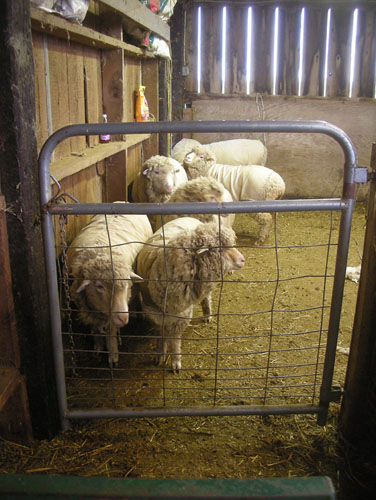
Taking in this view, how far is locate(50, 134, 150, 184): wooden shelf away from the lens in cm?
301

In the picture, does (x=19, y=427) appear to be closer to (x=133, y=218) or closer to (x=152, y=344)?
(x=152, y=344)

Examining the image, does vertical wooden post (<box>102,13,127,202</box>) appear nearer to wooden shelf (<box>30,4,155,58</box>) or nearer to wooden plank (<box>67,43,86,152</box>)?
wooden shelf (<box>30,4,155,58</box>)

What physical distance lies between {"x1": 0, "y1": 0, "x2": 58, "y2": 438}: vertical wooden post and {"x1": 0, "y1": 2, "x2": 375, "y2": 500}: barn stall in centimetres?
9

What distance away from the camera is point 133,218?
3766mm

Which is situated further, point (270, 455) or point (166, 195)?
point (166, 195)

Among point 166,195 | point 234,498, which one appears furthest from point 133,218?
point 234,498

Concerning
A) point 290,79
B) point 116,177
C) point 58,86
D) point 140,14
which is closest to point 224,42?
point 290,79

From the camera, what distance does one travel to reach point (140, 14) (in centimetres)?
472

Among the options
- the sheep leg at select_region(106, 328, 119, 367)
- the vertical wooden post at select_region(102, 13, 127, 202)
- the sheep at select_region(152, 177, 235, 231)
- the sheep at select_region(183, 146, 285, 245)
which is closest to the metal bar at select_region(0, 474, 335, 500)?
the sheep leg at select_region(106, 328, 119, 367)

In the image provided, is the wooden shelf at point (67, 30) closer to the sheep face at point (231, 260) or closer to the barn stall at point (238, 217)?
the barn stall at point (238, 217)

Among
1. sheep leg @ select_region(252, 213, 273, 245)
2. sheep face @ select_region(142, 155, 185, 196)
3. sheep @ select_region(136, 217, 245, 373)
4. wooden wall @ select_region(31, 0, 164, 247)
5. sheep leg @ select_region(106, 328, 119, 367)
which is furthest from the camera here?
sheep leg @ select_region(252, 213, 273, 245)

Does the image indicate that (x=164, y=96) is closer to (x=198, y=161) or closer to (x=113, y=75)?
(x=198, y=161)

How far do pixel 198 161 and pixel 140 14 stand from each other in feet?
6.76

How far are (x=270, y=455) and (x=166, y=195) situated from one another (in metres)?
3.69
